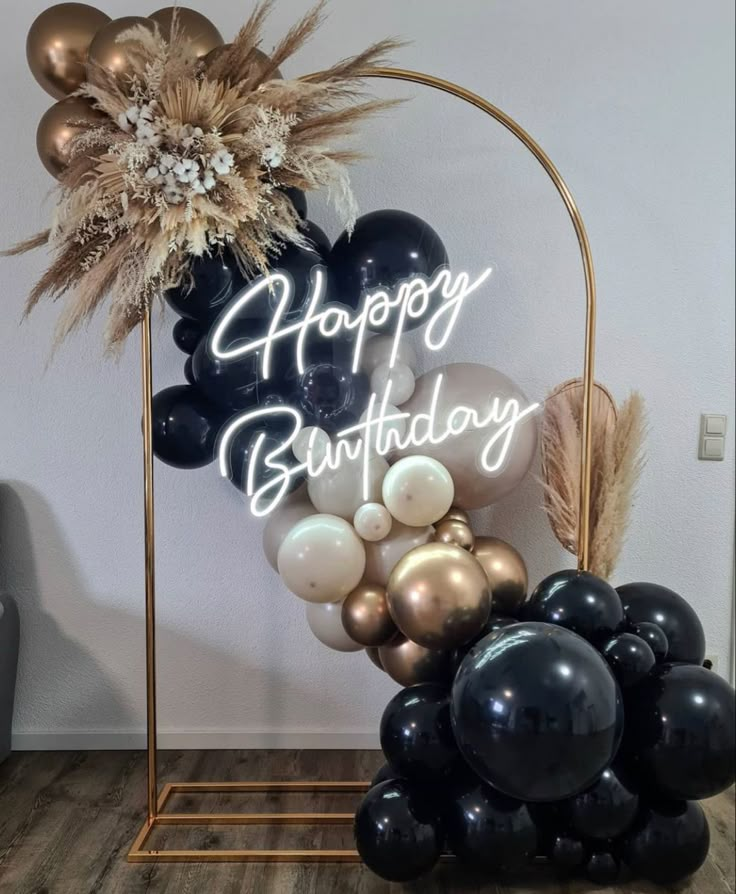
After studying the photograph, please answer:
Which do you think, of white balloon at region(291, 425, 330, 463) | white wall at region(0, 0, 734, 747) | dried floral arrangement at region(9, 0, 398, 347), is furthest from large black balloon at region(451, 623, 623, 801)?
dried floral arrangement at region(9, 0, 398, 347)

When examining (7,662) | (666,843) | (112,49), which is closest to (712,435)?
(666,843)

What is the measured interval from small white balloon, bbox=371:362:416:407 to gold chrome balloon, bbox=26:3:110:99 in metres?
0.95

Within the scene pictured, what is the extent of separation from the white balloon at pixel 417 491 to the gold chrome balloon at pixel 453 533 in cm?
6

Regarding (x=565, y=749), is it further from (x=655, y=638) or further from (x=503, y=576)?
(x=503, y=576)

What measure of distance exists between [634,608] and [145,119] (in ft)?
4.97

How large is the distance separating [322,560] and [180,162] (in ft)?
2.96

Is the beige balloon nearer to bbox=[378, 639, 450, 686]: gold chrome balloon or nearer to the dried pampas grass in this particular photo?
the dried pampas grass

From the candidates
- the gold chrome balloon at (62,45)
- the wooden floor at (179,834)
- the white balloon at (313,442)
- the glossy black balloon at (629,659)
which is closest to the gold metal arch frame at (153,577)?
the wooden floor at (179,834)

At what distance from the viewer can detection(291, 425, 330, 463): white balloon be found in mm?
1892

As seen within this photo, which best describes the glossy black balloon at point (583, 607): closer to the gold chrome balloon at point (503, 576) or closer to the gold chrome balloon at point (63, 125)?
the gold chrome balloon at point (503, 576)

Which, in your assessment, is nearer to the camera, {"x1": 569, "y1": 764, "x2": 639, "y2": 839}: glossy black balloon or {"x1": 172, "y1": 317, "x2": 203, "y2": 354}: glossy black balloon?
{"x1": 569, "y1": 764, "x2": 639, "y2": 839}: glossy black balloon

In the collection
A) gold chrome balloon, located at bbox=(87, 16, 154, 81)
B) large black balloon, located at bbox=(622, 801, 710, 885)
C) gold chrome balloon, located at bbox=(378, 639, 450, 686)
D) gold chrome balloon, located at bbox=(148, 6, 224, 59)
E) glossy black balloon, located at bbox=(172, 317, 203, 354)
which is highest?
gold chrome balloon, located at bbox=(148, 6, 224, 59)

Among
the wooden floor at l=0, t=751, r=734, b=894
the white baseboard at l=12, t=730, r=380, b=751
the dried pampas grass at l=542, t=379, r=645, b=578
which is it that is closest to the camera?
the wooden floor at l=0, t=751, r=734, b=894

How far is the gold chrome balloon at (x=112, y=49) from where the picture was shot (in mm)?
1727
